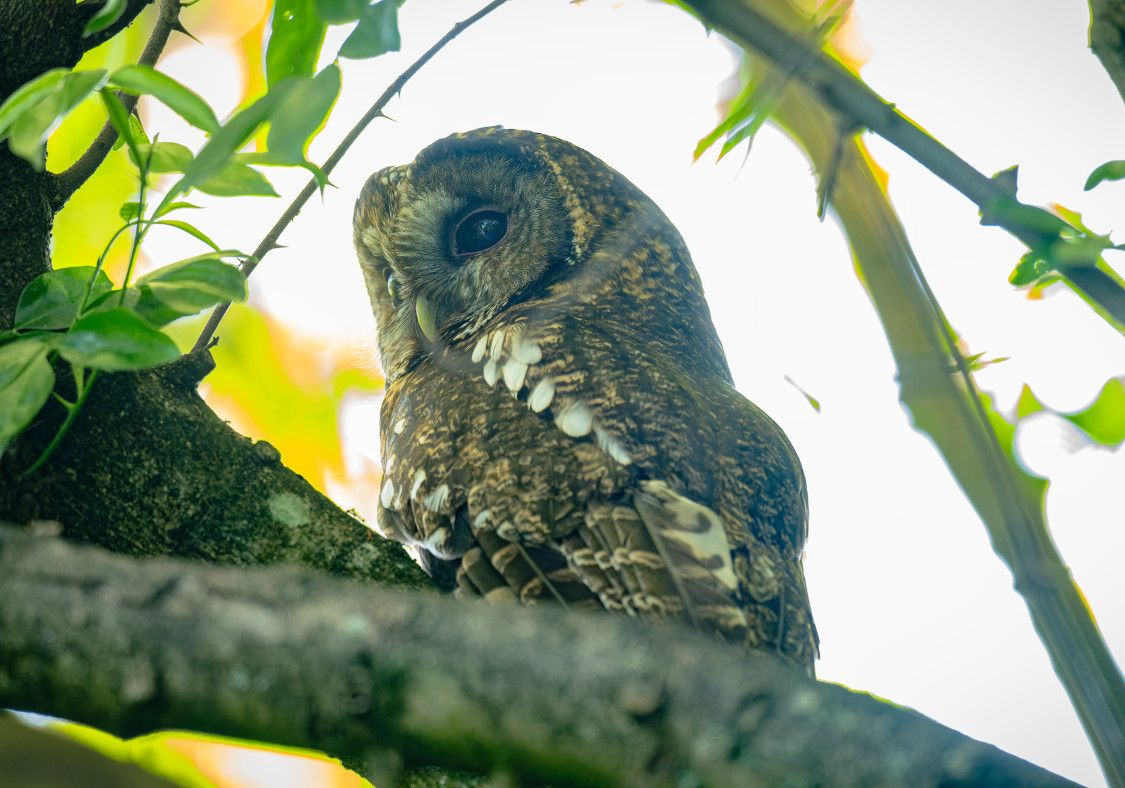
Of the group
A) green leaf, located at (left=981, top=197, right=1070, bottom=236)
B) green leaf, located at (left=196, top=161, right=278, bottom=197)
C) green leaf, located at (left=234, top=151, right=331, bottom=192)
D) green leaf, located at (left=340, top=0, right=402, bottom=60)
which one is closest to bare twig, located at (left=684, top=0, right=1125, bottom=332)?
green leaf, located at (left=981, top=197, right=1070, bottom=236)

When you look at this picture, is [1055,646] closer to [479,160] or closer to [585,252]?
[585,252]

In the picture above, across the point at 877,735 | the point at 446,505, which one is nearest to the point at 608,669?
the point at 877,735

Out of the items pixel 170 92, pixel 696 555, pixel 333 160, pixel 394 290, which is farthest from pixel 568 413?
pixel 394 290

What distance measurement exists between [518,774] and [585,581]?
1.00 meters

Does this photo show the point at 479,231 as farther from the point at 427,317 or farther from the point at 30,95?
the point at 30,95

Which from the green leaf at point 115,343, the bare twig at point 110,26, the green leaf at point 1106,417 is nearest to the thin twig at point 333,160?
the bare twig at point 110,26

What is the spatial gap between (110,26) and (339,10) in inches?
40.8

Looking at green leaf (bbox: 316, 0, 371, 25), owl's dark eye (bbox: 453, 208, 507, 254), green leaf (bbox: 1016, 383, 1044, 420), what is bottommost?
green leaf (bbox: 1016, 383, 1044, 420)

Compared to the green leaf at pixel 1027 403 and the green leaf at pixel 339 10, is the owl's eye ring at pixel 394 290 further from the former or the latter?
the green leaf at pixel 1027 403

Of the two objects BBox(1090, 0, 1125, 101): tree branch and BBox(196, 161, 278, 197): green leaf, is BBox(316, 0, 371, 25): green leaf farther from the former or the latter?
BBox(1090, 0, 1125, 101): tree branch

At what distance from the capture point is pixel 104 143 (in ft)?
6.34

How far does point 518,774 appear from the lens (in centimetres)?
78

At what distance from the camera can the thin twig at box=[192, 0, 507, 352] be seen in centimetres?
190

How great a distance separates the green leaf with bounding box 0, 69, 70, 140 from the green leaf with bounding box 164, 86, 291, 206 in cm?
19
